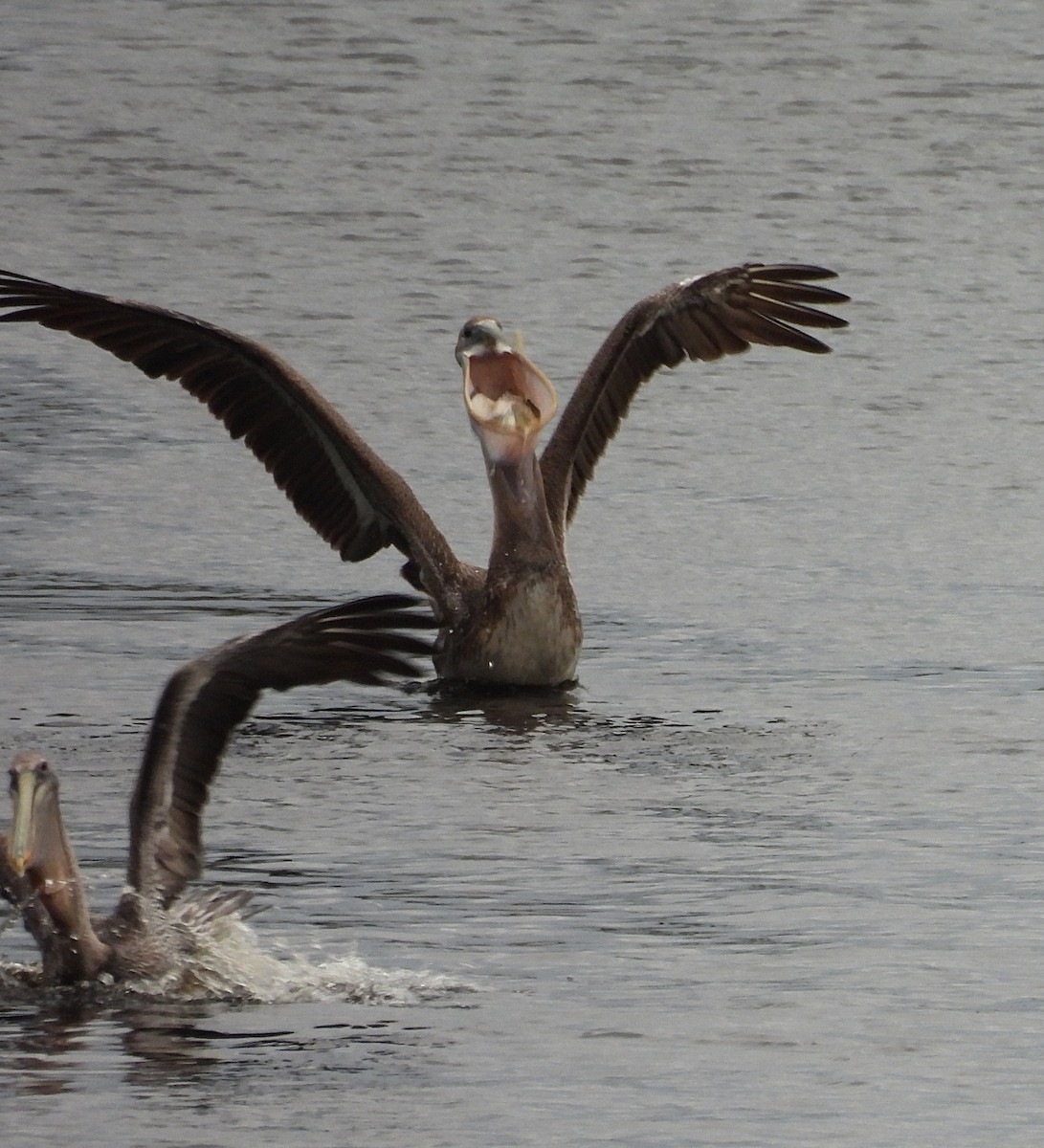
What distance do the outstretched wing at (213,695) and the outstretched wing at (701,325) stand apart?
365cm

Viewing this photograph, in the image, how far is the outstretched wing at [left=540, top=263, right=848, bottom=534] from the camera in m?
10.4

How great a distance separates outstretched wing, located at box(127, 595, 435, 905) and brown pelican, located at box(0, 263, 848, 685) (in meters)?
2.72

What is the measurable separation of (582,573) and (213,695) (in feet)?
13.7

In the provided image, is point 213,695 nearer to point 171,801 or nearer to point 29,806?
point 171,801

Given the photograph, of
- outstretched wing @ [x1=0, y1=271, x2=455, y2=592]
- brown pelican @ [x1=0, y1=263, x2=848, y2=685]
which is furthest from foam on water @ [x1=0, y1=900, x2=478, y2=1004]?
outstretched wing @ [x1=0, y1=271, x2=455, y2=592]

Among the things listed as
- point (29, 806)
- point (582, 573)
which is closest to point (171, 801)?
point (29, 806)

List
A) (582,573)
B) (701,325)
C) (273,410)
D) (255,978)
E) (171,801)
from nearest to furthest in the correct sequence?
(255,978), (171,801), (273,410), (701,325), (582,573)

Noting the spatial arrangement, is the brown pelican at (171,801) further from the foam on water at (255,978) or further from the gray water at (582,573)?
the gray water at (582,573)

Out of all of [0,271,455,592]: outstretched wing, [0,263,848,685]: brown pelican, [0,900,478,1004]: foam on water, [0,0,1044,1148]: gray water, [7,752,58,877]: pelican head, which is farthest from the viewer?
[0,271,455,592]: outstretched wing

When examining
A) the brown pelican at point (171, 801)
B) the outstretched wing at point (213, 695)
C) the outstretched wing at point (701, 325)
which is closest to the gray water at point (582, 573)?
the brown pelican at point (171, 801)

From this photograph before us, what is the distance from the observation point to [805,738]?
866 centimetres

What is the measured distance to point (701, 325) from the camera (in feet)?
34.8

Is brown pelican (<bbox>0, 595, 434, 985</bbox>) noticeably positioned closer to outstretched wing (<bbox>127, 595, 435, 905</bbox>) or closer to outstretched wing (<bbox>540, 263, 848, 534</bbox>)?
outstretched wing (<bbox>127, 595, 435, 905</bbox>)

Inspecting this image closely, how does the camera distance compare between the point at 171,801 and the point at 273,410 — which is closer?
the point at 171,801
